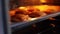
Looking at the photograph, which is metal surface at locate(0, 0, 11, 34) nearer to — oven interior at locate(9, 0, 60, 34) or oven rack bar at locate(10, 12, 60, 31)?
oven rack bar at locate(10, 12, 60, 31)

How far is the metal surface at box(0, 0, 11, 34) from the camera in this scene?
560 millimetres

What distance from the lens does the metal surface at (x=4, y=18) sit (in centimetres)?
56

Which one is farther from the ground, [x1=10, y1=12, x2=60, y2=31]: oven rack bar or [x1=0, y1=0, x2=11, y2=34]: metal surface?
[x1=0, y1=0, x2=11, y2=34]: metal surface

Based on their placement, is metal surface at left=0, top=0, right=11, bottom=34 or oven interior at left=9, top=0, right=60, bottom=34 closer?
metal surface at left=0, top=0, right=11, bottom=34

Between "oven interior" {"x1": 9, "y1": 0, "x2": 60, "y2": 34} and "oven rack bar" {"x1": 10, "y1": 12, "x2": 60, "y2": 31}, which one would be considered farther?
"oven interior" {"x1": 9, "y1": 0, "x2": 60, "y2": 34}

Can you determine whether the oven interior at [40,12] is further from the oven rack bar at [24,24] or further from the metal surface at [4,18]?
the metal surface at [4,18]

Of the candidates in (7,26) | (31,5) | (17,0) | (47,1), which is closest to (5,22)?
(7,26)

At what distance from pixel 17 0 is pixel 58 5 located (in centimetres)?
54

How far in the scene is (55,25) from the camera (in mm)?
1209

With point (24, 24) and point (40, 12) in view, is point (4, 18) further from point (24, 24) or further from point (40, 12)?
point (40, 12)

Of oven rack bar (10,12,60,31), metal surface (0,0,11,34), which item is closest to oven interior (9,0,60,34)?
oven rack bar (10,12,60,31)

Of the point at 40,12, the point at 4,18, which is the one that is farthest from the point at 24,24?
the point at 40,12

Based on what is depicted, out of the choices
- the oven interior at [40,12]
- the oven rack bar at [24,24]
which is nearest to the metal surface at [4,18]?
the oven rack bar at [24,24]

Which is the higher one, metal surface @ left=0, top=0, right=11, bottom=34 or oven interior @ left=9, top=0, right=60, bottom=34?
metal surface @ left=0, top=0, right=11, bottom=34
